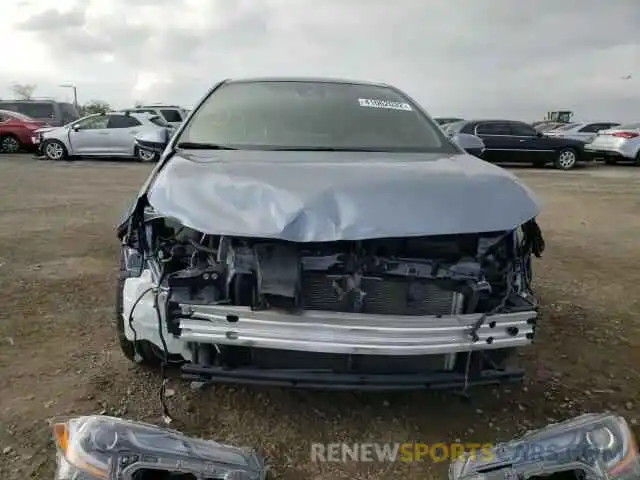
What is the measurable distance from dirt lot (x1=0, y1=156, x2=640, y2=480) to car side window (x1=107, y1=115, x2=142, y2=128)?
31.7ft

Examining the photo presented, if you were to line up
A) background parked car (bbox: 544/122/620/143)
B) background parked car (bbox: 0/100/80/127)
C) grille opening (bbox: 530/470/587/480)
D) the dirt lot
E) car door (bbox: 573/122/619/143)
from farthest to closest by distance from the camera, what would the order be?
1. background parked car (bbox: 544/122/620/143)
2. car door (bbox: 573/122/619/143)
3. background parked car (bbox: 0/100/80/127)
4. the dirt lot
5. grille opening (bbox: 530/470/587/480)

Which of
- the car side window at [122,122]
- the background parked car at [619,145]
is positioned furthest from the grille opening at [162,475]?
the background parked car at [619,145]

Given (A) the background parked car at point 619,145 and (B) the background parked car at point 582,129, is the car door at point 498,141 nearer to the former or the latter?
(A) the background parked car at point 619,145

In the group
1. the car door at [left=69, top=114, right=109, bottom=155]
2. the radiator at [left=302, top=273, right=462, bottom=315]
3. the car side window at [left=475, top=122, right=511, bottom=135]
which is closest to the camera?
the radiator at [left=302, top=273, right=462, bottom=315]

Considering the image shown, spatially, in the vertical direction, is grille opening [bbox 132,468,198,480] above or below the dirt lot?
above

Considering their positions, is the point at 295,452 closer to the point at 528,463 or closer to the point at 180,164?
the point at 528,463

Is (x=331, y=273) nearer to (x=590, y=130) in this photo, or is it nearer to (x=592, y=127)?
(x=590, y=130)

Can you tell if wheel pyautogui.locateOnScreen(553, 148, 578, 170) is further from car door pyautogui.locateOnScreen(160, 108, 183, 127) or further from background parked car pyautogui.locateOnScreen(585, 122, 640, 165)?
car door pyautogui.locateOnScreen(160, 108, 183, 127)

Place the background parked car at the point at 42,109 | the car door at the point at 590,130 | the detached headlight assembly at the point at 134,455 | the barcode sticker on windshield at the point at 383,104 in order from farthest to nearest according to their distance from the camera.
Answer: the car door at the point at 590,130 < the background parked car at the point at 42,109 < the barcode sticker on windshield at the point at 383,104 < the detached headlight assembly at the point at 134,455

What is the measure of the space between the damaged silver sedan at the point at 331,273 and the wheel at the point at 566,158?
1431cm

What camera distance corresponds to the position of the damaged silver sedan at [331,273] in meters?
2.21

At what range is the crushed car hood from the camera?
85.7 inches

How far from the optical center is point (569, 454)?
81.2 inches

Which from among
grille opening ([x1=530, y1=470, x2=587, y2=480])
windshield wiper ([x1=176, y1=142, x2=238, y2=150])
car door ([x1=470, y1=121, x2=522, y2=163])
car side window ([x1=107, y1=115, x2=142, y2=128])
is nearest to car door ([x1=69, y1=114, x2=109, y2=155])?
car side window ([x1=107, y1=115, x2=142, y2=128])
